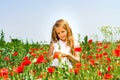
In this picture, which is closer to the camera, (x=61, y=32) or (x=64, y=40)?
(x=61, y=32)

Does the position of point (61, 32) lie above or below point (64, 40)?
above

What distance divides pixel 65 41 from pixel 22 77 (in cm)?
214

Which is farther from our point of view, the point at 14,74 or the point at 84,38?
the point at 84,38

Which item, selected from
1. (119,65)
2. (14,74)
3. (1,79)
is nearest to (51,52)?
(119,65)

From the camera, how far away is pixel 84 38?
10.5m

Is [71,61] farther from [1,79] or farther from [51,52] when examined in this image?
[1,79]

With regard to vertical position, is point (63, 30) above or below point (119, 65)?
above

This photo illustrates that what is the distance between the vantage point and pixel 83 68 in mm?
4863

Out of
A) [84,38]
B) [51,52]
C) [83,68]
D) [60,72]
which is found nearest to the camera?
[60,72]

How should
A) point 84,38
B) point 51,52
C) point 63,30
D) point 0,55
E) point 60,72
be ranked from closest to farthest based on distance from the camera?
1. point 60,72
2. point 63,30
3. point 51,52
4. point 0,55
5. point 84,38

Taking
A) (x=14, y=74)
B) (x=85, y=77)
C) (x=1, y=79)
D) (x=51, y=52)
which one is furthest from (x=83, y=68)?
(x=51, y=52)

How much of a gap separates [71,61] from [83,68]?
126cm

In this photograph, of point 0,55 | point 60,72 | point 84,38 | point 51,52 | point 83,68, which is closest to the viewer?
point 60,72

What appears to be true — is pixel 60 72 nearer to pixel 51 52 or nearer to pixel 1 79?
pixel 1 79
